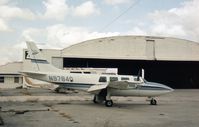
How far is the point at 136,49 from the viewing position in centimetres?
5050

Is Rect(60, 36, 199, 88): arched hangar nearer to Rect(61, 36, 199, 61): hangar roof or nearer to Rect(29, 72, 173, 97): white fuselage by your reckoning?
Rect(61, 36, 199, 61): hangar roof

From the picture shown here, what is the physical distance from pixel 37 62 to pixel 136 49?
81.5 ft

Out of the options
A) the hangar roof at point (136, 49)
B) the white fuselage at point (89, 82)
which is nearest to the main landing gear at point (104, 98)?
the white fuselage at point (89, 82)

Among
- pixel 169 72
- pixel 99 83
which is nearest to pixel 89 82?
pixel 99 83

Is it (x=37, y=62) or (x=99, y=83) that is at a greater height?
(x=37, y=62)

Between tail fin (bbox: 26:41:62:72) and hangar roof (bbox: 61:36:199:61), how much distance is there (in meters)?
20.6

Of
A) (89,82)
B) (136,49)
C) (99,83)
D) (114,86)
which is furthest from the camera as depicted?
(136,49)

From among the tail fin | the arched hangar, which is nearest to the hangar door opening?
the arched hangar

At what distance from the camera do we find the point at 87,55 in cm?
4938

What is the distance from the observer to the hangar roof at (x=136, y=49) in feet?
162

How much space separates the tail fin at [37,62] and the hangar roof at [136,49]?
20563mm

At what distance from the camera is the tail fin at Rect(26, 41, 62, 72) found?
89.9 ft

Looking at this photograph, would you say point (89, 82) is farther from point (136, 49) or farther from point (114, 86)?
point (136, 49)

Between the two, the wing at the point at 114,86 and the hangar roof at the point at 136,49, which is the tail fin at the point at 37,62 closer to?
the wing at the point at 114,86
